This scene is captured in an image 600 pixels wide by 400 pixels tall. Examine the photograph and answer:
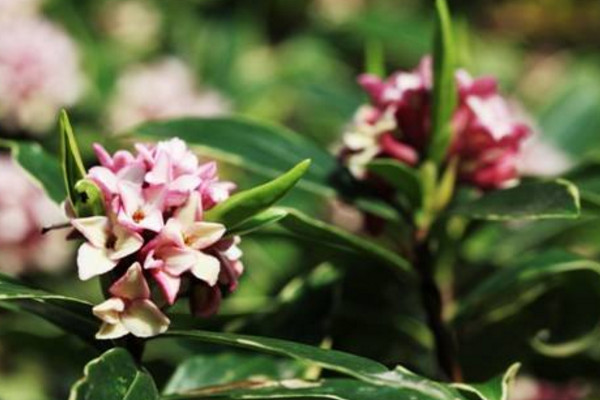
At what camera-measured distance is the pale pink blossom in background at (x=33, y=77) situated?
1.92 m

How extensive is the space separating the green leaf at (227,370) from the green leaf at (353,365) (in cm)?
24

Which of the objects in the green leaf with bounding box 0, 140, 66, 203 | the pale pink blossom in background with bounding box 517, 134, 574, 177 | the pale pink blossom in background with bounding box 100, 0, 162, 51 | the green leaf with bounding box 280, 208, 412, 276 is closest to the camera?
the green leaf with bounding box 280, 208, 412, 276

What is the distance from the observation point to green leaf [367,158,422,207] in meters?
1.17

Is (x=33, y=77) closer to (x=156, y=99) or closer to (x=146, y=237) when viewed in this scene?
(x=156, y=99)

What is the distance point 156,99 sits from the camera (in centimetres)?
212

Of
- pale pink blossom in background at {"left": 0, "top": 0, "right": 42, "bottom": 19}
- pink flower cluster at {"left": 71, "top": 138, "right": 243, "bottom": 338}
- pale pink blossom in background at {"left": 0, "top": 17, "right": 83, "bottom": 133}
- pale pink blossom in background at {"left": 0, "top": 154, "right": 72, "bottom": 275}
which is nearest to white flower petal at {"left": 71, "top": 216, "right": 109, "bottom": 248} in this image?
pink flower cluster at {"left": 71, "top": 138, "right": 243, "bottom": 338}

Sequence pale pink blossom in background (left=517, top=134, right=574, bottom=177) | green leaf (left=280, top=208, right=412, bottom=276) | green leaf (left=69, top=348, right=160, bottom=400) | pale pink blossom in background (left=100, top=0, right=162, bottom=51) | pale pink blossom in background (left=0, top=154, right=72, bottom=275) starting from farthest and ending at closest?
pale pink blossom in background (left=100, top=0, right=162, bottom=51), pale pink blossom in background (left=517, top=134, right=574, bottom=177), pale pink blossom in background (left=0, top=154, right=72, bottom=275), green leaf (left=280, top=208, right=412, bottom=276), green leaf (left=69, top=348, right=160, bottom=400)

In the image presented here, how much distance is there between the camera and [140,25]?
2.44 meters

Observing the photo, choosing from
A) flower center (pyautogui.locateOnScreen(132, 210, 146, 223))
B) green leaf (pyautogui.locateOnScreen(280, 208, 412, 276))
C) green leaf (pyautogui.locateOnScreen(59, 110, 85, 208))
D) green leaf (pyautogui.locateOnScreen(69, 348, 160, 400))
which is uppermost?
green leaf (pyautogui.locateOnScreen(280, 208, 412, 276))

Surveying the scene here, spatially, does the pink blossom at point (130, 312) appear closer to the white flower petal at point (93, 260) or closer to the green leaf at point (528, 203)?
the white flower petal at point (93, 260)

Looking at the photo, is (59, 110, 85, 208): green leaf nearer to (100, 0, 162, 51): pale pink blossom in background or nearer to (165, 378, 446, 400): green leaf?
(165, 378, 446, 400): green leaf

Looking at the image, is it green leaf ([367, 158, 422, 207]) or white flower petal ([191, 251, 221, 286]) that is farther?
green leaf ([367, 158, 422, 207])

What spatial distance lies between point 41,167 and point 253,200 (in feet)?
1.26

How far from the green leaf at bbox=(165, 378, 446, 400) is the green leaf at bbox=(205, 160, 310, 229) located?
139 mm
